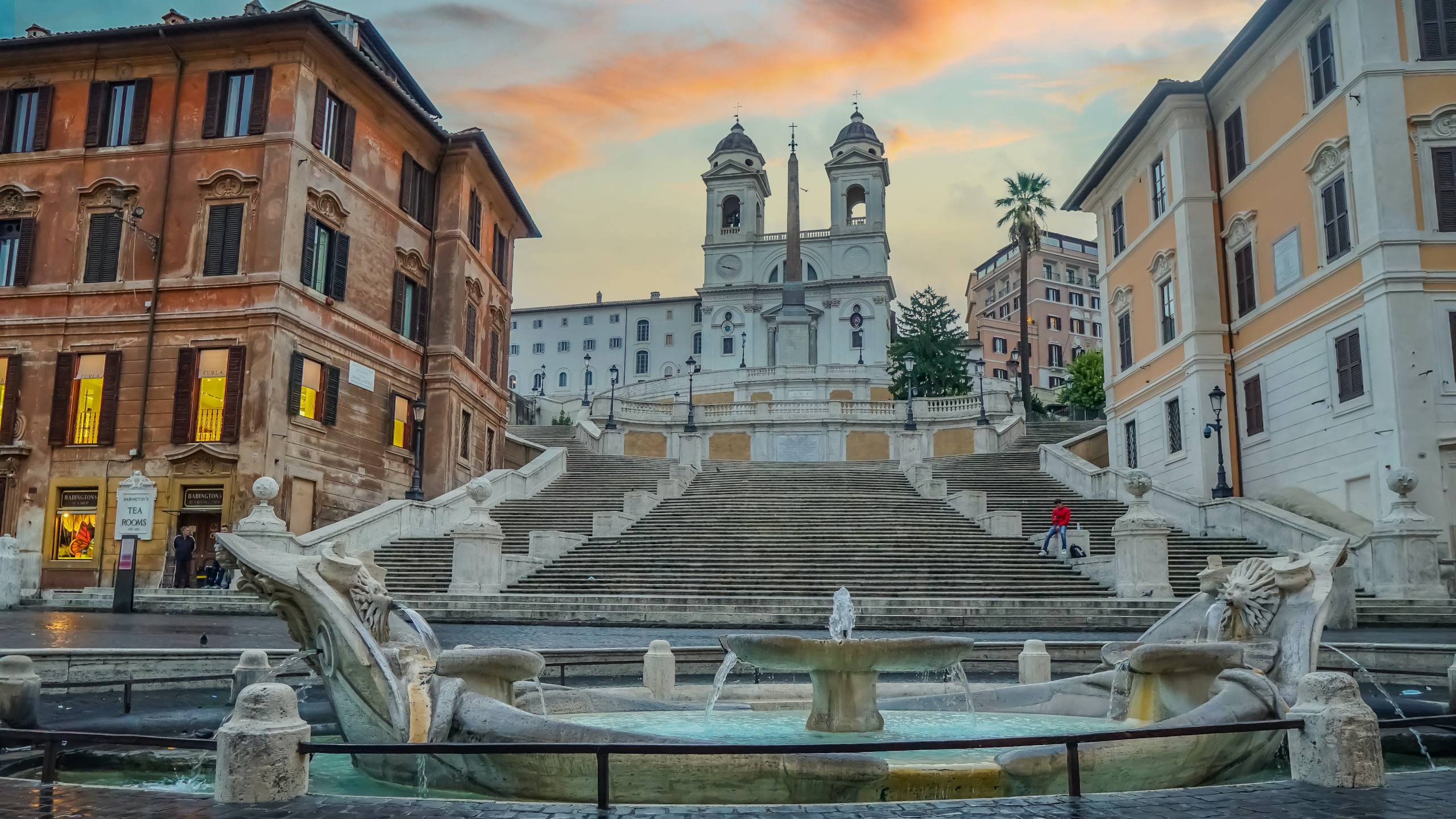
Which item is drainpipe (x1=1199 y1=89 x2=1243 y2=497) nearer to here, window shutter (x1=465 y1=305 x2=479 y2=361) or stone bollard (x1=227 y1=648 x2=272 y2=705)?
window shutter (x1=465 y1=305 x2=479 y2=361)

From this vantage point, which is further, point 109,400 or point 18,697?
point 109,400

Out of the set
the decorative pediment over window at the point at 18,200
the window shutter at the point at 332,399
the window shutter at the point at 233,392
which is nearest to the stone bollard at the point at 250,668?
the window shutter at the point at 233,392

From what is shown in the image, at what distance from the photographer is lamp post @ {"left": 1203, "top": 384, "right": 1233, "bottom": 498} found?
86.8 ft

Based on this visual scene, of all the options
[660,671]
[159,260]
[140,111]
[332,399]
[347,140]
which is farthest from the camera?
[347,140]

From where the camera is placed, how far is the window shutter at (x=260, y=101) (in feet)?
92.8

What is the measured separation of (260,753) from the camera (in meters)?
5.51

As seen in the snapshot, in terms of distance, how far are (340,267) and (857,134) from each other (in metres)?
72.9

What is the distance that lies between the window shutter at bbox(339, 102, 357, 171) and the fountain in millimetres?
26342

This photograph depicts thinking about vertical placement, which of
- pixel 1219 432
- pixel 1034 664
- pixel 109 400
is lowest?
pixel 1034 664

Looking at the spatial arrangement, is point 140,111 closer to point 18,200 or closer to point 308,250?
point 18,200

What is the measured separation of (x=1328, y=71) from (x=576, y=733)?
25.8 meters

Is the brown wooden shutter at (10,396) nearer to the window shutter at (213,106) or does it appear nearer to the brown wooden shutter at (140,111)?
the brown wooden shutter at (140,111)

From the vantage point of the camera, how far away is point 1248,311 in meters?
28.9

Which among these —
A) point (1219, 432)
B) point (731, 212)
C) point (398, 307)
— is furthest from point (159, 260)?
point (731, 212)
